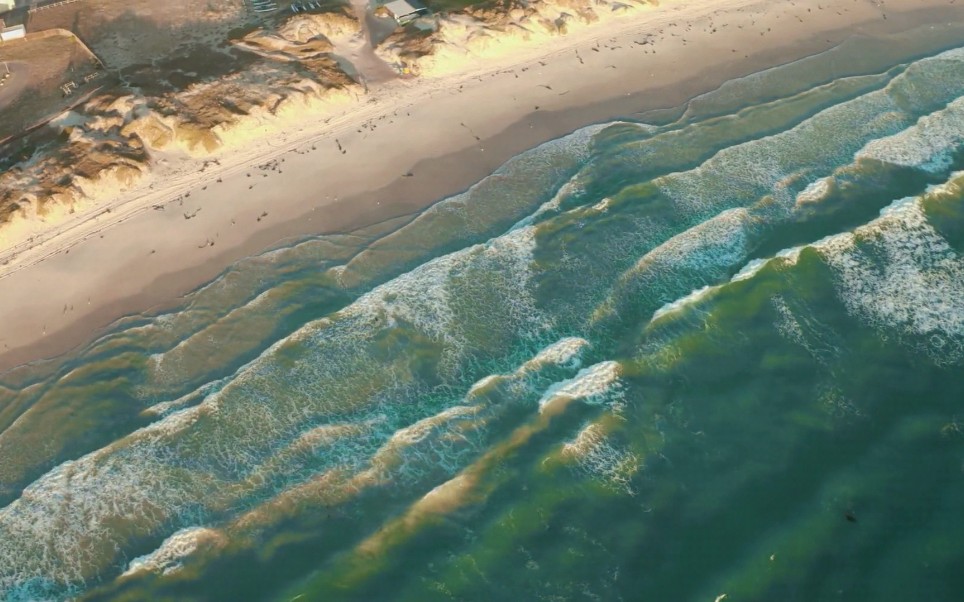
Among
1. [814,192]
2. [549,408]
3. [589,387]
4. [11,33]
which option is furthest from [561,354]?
[11,33]

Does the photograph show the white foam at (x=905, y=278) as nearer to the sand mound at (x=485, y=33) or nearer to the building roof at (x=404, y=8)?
the sand mound at (x=485, y=33)

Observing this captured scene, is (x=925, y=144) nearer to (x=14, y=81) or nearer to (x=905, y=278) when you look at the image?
(x=905, y=278)

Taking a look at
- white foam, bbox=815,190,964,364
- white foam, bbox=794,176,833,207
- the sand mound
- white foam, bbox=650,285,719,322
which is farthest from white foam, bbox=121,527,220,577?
white foam, bbox=794,176,833,207

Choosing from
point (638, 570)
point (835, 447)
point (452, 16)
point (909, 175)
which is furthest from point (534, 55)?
point (638, 570)

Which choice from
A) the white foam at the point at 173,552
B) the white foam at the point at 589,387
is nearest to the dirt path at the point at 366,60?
the white foam at the point at 589,387

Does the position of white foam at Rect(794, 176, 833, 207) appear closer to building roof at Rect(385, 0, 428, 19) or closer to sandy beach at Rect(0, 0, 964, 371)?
sandy beach at Rect(0, 0, 964, 371)

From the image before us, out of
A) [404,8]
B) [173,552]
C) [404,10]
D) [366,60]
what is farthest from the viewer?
[404,8]

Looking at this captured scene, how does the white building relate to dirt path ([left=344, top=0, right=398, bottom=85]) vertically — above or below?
above
